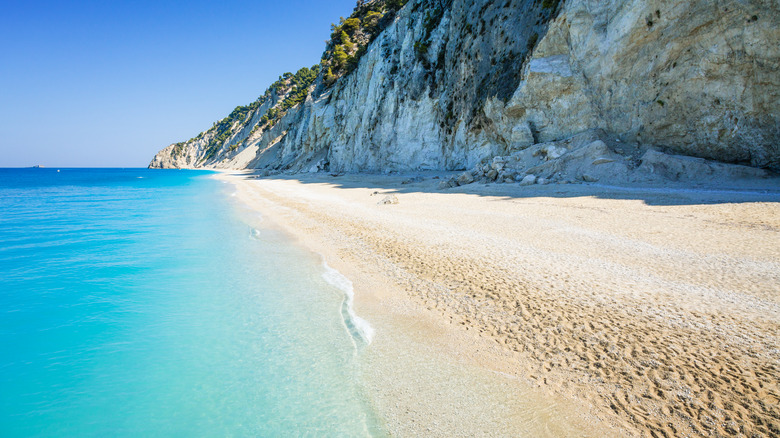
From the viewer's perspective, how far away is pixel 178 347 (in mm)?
4793

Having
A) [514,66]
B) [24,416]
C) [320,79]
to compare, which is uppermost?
[320,79]

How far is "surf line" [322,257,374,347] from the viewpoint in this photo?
463 centimetres

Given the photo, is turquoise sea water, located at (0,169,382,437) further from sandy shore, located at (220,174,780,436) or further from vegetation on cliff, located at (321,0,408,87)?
vegetation on cliff, located at (321,0,408,87)

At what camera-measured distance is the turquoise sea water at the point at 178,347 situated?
3.47 metres

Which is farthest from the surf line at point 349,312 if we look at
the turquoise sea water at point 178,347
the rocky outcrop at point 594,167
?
the rocky outcrop at point 594,167

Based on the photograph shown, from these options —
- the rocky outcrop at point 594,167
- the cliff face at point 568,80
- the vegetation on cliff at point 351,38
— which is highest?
the vegetation on cliff at point 351,38

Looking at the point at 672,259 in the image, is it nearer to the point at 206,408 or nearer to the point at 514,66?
the point at 206,408

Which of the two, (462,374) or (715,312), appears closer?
(462,374)

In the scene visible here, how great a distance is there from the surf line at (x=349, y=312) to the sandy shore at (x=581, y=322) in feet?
0.54

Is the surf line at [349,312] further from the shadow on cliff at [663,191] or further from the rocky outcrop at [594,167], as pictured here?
the rocky outcrop at [594,167]

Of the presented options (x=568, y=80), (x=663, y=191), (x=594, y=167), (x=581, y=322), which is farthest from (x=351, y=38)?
(x=581, y=322)

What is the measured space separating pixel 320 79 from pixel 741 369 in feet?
179

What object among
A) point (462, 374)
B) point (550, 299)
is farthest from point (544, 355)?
point (550, 299)

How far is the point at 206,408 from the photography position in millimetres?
3629
